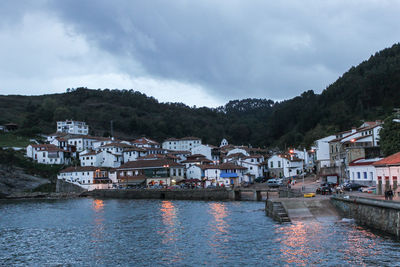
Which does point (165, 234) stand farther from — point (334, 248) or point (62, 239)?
point (334, 248)

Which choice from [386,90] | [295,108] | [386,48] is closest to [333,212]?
[386,90]

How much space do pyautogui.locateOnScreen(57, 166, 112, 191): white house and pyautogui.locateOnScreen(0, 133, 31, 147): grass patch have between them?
33454 mm

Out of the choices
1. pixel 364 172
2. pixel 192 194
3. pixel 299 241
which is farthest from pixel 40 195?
pixel 299 241

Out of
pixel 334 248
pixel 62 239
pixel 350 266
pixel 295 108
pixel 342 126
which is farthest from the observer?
pixel 295 108

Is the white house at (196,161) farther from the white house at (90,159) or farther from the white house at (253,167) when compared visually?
the white house at (90,159)

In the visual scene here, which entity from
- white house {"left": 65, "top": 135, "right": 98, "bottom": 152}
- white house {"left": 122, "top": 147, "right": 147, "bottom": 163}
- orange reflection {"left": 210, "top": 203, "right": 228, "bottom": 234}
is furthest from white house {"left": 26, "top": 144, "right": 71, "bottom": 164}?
orange reflection {"left": 210, "top": 203, "right": 228, "bottom": 234}

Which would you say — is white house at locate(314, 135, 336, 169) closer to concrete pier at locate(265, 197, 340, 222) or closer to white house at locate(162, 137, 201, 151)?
concrete pier at locate(265, 197, 340, 222)

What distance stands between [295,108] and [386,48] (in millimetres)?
52155

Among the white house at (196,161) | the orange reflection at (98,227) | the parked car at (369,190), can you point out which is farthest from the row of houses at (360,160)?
the white house at (196,161)

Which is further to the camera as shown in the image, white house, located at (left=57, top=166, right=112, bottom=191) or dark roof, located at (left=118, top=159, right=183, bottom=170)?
white house, located at (left=57, top=166, right=112, bottom=191)

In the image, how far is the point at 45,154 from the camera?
123 m

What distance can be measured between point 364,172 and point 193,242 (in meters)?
36.9

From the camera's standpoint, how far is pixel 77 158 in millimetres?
132500

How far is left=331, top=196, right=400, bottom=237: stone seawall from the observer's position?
1294 inches
